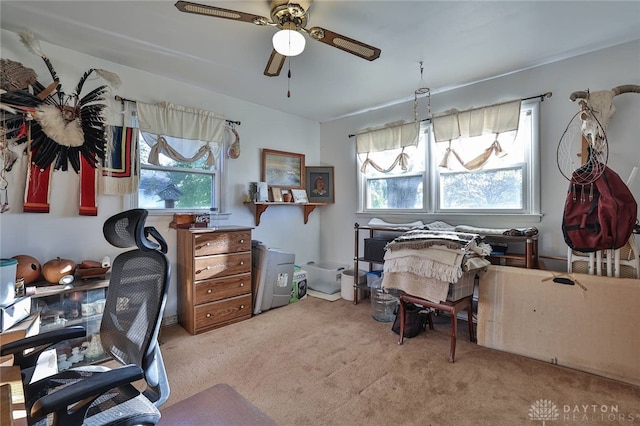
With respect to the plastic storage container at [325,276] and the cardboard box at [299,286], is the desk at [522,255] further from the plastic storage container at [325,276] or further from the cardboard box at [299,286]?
the cardboard box at [299,286]

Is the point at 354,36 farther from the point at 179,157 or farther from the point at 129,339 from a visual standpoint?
the point at 129,339

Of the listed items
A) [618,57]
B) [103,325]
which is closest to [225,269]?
[103,325]

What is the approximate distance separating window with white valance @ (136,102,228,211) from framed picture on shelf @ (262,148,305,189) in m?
0.63

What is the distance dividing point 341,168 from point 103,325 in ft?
11.3

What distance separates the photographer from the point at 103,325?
148cm

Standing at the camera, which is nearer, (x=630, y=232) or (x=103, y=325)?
(x=103, y=325)

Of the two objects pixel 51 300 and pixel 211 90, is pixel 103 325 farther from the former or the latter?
pixel 211 90

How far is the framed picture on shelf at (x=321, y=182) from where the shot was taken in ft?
14.5

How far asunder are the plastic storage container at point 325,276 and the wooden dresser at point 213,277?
1261 millimetres

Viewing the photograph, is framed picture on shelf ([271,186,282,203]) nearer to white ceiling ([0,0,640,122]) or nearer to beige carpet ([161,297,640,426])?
white ceiling ([0,0,640,122])

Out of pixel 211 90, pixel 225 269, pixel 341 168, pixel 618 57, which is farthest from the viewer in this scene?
pixel 341 168

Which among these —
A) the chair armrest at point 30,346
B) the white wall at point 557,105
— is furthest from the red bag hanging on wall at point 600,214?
the chair armrest at point 30,346

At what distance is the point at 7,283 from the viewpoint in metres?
1.78

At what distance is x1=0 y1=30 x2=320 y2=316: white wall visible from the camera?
229 cm
